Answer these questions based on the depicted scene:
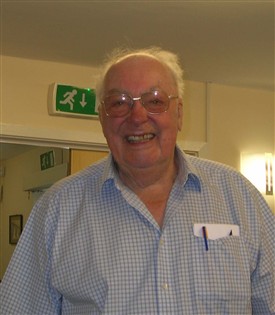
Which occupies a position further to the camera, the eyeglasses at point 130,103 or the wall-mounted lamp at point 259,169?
the wall-mounted lamp at point 259,169

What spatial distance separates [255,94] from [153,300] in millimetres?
3162

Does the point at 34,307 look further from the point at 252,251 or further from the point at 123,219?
the point at 252,251

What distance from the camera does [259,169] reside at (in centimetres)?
409

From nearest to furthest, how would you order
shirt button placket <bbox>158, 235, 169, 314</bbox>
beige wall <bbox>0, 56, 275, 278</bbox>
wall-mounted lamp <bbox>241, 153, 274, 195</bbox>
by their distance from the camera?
1. shirt button placket <bbox>158, 235, 169, 314</bbox>
2. beige wall <bbox>0, 56, 275, 278</bbox>
3. wall-mounted lamp <bbox>241, 153, 274, 195</bbox>

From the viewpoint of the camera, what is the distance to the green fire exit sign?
344 cm

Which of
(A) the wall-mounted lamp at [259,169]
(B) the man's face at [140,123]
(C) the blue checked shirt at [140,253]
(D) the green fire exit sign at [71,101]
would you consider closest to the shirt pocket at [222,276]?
(C) the blue checked shirt at [140,253]

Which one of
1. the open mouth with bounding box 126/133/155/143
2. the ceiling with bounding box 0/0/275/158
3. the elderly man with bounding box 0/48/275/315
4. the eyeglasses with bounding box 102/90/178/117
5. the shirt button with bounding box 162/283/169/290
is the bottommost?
the shirt button with bounding box 162/283/169/290

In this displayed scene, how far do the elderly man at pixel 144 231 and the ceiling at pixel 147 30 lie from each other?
124 cm

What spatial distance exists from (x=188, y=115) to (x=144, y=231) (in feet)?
8.70

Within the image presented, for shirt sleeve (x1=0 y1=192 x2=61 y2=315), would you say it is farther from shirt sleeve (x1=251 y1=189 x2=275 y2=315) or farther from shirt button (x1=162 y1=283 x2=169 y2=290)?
shirt sleeve (x1=251 y1=189 x2=275 y2=315)

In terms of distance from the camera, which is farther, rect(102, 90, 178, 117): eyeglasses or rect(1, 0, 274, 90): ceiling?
rect(1, 0, 274, 90): ceiling

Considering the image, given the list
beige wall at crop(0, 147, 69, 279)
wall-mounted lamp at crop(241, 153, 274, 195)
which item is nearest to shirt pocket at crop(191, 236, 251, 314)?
wall-mounted lamp at crop(241, 153, 274, 195)

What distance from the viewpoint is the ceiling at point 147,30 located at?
2631 millimetres

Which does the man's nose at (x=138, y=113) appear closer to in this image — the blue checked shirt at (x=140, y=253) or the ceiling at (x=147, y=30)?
the blue checked shirt at (x=140, y=253)
